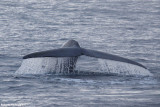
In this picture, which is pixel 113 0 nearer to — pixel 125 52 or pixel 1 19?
pixel 1 19

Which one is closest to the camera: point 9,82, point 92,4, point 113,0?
point 9,82

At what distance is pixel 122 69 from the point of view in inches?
643

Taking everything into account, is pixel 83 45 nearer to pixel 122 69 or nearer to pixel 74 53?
pixel 122 69

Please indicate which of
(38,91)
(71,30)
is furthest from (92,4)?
(38,91)

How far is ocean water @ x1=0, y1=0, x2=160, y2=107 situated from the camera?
13625mm

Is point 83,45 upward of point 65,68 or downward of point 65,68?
downward

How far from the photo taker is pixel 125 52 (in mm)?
21578

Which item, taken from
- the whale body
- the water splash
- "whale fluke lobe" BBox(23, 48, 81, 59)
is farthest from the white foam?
"whale fluke lobe" BBox(23, 48, 81, 59)

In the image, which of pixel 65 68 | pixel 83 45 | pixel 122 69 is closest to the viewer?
pixel 65 68

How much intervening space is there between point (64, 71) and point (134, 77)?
1.94 m

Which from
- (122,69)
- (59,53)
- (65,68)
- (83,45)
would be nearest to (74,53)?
(59,53)

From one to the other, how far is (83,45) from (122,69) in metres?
7.14

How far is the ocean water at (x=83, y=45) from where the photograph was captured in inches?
536

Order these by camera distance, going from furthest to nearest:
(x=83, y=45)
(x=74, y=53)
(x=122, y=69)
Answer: (x=83, y=45), (x=122, y=69), (x=74, y=53)
